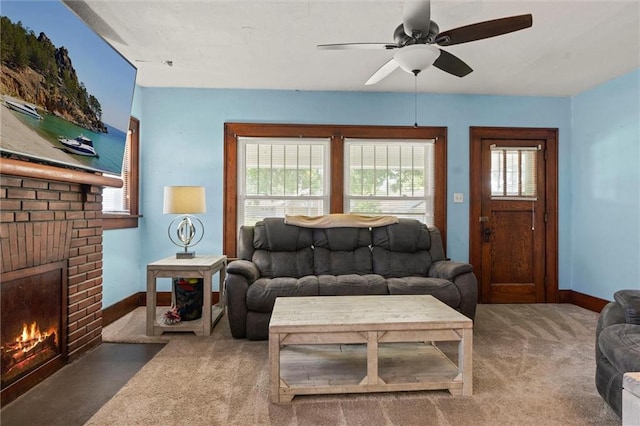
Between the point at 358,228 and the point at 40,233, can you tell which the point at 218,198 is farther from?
the point at 40,233

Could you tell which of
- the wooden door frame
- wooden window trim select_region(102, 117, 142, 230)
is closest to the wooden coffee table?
the wooden door frame

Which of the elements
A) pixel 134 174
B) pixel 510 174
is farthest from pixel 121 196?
pixel 510 174

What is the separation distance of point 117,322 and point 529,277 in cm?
461

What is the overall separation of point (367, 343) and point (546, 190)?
3.51m

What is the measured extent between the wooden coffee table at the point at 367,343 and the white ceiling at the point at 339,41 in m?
2.04

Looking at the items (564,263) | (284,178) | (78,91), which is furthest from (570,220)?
(78,91)

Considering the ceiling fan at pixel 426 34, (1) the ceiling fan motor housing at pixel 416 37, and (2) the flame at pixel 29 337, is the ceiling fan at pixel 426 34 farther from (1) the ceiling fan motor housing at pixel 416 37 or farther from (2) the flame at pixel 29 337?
(2) the flame at pixel 29 337

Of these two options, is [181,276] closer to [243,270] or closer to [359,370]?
[243,270]

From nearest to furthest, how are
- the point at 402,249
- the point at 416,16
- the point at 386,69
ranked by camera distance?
the point at 416,16, the point at 386,69, the point at 402,249

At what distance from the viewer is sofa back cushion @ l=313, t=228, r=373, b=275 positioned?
3.53 m

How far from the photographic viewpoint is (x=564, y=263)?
14.0 feet

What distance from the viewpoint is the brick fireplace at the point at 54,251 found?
194cm

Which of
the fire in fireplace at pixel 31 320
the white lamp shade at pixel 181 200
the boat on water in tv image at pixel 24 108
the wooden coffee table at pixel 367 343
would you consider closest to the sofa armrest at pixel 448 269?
the wooden coffee table at pixel 367 343

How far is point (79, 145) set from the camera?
229cm
